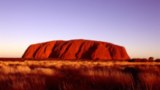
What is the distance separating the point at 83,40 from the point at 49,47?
15217 mm

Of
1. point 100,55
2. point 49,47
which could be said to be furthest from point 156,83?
point 49,47

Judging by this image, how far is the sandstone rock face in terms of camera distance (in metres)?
120

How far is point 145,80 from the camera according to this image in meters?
9.71

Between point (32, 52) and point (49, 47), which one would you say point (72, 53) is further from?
point (32, 52)

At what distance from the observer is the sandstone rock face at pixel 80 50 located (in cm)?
12050

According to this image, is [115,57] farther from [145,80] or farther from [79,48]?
[145,80]

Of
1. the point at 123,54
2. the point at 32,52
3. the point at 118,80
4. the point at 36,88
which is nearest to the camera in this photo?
the point at 36,88

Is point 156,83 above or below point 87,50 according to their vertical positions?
above

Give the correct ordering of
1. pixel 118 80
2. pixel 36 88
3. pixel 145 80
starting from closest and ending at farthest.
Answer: pixel 36 88, pixel 145 80, pixel 118 80

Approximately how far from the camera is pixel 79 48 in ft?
419

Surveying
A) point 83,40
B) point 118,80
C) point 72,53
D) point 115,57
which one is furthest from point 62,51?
point 118,80

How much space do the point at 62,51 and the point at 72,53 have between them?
4291 millimetres

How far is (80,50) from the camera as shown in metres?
127

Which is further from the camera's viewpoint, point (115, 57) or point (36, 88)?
point (115, 57)
